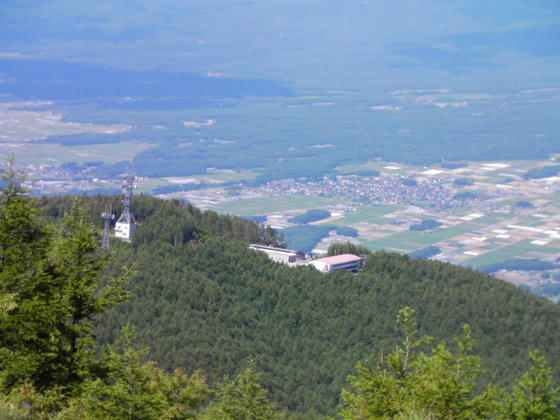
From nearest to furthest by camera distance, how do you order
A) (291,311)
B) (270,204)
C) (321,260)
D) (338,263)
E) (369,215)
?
1. (291,311)
2. (338,263)
3. (321,260)
4. (369,215)
5. (270,204)

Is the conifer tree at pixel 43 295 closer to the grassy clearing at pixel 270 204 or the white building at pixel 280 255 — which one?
the white building at pixel 280 255

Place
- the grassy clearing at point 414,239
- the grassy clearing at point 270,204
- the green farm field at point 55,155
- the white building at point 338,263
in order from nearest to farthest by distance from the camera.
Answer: the white building at point 338,263 → the grassy clearing at point 414,239 → the grassy clearing at point 270,204 → the green farm field at point 55,155

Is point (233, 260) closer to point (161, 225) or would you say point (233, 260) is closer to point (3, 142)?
point (161, 225)

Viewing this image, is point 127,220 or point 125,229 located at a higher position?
point 127,220

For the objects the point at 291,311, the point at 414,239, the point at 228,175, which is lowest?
Result: the point at 291,311

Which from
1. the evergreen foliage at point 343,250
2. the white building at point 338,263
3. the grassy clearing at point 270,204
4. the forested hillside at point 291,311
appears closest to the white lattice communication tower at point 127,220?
the forested hillside at point 291,311

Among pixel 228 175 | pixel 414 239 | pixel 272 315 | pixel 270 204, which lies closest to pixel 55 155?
pixel 228 175

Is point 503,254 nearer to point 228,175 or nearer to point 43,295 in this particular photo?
point 228,175
